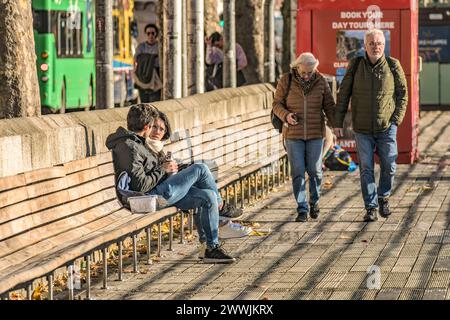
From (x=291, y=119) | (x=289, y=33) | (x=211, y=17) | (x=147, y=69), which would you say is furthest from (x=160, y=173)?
(x=289, y=33)

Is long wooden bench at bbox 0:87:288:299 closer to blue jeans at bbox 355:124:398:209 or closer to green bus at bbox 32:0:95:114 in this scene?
blue jeans at bbox 355:124:398:209

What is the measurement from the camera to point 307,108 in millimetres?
15875

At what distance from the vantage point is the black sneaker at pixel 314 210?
16.0m

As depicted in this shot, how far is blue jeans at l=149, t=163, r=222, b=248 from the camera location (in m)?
12.9

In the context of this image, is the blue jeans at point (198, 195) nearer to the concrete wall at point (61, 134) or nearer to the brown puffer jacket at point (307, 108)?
the concrete wall at point (61, 134)

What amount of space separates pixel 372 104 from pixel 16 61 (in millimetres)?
3294

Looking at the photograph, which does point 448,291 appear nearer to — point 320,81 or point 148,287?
point 148,287

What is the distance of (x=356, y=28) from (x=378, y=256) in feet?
28.5

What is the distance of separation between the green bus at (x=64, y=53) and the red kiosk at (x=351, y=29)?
444 inches

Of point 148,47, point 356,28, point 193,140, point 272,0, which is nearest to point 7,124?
point 193,140

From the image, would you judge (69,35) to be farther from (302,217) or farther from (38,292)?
(38,292)

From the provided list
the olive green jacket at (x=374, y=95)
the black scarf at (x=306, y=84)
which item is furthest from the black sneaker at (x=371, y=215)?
the black scarf at (x=306, y=84)

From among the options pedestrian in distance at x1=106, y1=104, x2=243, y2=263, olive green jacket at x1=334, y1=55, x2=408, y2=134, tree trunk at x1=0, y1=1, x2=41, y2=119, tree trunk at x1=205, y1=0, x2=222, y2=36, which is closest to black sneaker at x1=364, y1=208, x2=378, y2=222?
olive green jacket at x1=334, y1=55, x2=408, y2=134

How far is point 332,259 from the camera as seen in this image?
42.3 ft
